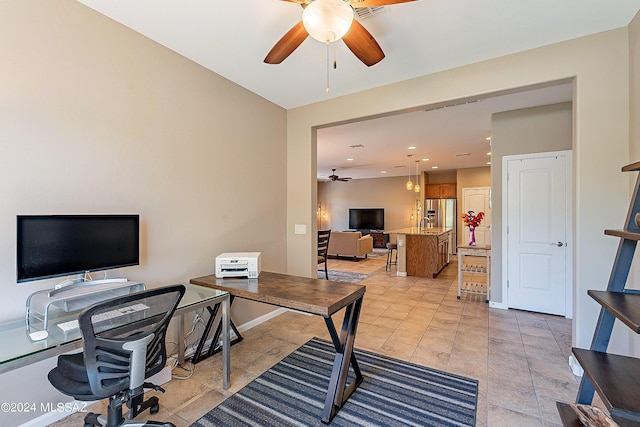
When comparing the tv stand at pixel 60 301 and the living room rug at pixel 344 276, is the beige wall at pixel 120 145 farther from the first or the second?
the living room rug at pixel 344 276

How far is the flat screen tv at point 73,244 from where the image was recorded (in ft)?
5.00

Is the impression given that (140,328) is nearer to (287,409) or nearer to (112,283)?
(112,283)

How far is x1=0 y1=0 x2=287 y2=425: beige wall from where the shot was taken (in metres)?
1.66

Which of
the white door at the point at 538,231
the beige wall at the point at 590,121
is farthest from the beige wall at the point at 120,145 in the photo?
the white door at the point at 538,231

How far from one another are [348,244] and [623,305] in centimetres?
661

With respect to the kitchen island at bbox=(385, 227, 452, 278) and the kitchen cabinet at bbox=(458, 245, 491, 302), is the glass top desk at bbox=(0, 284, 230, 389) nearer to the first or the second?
the kitchen cabinet at bbox=(458, 245, 491, 302)

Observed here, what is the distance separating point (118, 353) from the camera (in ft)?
4.53

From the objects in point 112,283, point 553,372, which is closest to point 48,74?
point 112,283

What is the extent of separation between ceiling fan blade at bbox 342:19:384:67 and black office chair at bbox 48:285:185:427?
185 cm

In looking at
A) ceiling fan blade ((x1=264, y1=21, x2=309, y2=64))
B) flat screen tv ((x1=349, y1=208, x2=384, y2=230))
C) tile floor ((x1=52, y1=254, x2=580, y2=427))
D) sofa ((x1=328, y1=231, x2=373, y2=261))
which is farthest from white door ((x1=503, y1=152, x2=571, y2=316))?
flat screen tv ((x1=349, y1=208, x2=384, y2=230))

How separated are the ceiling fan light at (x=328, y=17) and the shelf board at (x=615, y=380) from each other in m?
1.97

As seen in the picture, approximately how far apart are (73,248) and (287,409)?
1.72 meters

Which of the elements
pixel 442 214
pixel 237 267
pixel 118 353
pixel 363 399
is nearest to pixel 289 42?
pixel 237 267

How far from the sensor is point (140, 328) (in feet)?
5.03
